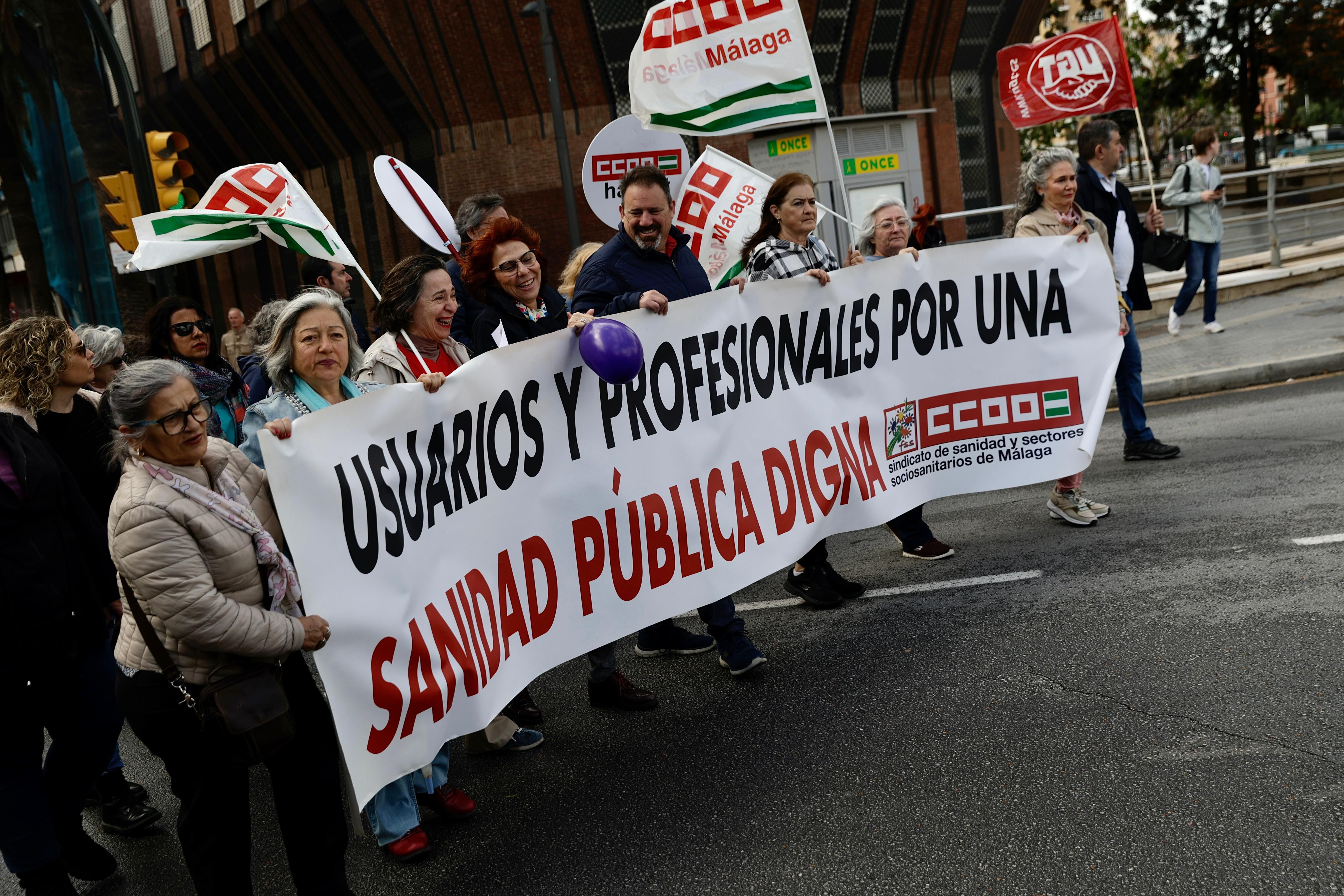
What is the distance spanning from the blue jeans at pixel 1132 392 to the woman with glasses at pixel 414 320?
14.4ft

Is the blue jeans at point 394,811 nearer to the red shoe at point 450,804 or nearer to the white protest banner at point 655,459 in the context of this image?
the red shoe at point 450,804

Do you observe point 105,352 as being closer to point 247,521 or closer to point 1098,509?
point 247,521

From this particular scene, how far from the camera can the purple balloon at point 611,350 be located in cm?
386

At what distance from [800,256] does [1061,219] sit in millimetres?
1725

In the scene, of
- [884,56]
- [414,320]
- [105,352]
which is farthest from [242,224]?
[884,56]

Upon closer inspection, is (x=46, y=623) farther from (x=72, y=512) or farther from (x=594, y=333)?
(x=594, y=333)

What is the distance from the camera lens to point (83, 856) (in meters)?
3.69

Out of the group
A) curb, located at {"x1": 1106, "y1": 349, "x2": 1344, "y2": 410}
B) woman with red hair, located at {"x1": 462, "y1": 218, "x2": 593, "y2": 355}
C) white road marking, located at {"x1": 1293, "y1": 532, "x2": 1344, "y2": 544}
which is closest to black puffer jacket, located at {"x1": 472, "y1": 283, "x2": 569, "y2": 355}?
woman with red hair, located at {"x1": 462, "y1": 218, "x2": 593, "y2": 355}

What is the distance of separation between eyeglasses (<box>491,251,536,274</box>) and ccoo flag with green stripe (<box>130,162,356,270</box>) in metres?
0.81

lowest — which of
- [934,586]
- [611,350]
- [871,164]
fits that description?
[934,586]

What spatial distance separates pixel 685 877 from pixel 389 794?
103 centimetres

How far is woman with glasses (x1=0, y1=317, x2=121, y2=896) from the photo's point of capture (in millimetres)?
3258

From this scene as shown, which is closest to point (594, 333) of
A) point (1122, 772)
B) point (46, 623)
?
point (46, 623)

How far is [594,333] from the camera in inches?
154
